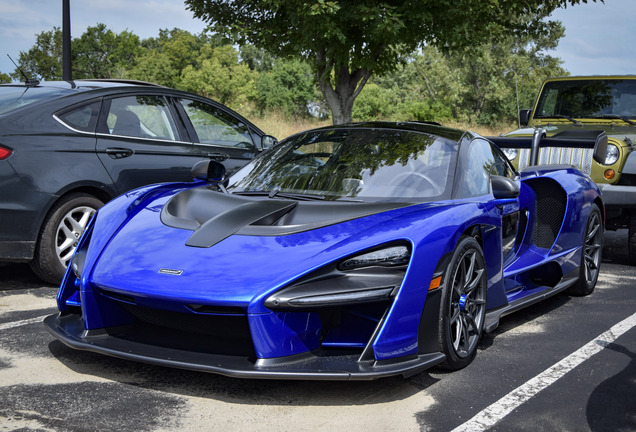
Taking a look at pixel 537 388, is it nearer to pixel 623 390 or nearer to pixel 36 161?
pixel 623 390

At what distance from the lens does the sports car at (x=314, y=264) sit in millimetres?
3275

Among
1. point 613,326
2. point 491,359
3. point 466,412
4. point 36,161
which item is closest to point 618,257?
point 613,326

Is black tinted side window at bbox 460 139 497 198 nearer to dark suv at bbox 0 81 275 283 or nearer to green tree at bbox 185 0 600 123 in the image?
dark suv at bbox 0 81 275 283

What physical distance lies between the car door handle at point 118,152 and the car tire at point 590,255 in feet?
12.8

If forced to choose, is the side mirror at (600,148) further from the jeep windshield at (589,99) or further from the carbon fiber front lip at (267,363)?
the carbon fiber front lip at (267,363)

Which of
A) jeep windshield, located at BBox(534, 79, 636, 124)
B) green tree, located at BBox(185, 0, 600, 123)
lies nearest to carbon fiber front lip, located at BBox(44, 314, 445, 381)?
jeep windshield, located at BBox(534, 79, 636, 124)

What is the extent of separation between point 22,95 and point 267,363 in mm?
4009

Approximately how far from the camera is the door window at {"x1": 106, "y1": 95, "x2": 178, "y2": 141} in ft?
20.8

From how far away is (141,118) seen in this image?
655 centimetres

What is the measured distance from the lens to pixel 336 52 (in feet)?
40.3

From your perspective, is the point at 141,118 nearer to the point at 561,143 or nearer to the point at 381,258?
the point at 381,258

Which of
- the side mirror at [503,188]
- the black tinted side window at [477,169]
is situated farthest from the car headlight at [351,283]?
the side mirror at [503,188]

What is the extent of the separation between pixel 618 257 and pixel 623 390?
486 cm

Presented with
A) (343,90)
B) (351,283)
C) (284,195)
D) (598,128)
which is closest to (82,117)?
(284,195)
